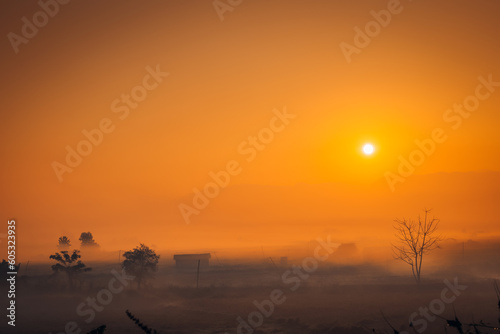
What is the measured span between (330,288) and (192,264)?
53.7 m

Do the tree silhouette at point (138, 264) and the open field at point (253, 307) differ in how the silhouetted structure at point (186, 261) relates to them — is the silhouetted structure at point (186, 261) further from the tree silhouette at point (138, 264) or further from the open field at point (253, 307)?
the tree silhouette at point (138, 264)

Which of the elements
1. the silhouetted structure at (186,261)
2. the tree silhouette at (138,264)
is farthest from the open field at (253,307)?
the silhouetted structure at (186,261)

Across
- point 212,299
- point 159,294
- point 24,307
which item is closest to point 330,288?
point 212,299

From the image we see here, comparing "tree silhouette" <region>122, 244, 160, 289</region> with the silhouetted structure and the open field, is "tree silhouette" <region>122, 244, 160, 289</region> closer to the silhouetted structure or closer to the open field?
the open field

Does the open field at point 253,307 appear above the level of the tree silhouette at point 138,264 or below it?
below

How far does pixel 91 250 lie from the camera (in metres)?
187

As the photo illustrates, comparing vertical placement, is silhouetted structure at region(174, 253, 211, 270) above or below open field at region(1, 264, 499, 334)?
above

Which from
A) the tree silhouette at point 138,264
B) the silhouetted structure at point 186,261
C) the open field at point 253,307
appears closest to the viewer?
the open field at point 253,307

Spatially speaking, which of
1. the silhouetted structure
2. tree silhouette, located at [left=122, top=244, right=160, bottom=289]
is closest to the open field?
tree silhouette, located at [left=122, top=244, right=160, bottom=289]

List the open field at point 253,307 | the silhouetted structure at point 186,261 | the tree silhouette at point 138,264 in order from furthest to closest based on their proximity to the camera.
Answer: the silhouetted structure at point 186,261 < the tree silhouette at point 138,264 < the open field at point 253,307

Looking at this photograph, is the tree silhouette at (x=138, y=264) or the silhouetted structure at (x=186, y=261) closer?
the tree silhouette at (x=138, y=264)

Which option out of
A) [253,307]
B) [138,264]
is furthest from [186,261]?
[253,307]

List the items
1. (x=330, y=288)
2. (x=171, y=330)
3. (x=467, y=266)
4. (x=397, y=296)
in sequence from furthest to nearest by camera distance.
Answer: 1. (x=467, y=266)
2. (x=330, y=288)
3. (x=397, y=296)
4. (x=171, y=330)

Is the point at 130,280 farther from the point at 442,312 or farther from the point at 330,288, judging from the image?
the point at 442,312
